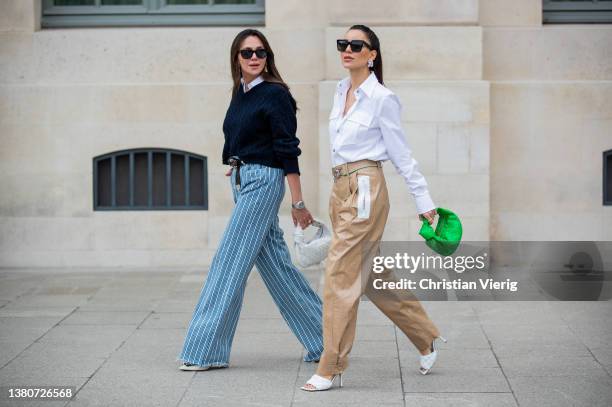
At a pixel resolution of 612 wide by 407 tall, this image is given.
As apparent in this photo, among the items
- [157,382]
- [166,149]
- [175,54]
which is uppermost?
[175,54]

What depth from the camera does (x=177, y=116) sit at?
1051 centimetres

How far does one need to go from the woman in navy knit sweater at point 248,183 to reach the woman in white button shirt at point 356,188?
42cm

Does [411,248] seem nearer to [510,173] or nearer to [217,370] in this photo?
[510,173]

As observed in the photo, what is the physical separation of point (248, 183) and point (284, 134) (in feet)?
1.22

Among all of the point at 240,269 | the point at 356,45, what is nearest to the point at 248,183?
the point at 240,269

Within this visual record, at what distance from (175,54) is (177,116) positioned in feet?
1.97

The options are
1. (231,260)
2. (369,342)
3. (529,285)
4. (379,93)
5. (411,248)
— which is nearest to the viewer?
(379,93)

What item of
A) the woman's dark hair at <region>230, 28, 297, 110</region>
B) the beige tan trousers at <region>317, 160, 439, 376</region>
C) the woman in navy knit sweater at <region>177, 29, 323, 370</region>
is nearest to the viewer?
the beige tan trousers at <region>317, 160, 439, 376</region>

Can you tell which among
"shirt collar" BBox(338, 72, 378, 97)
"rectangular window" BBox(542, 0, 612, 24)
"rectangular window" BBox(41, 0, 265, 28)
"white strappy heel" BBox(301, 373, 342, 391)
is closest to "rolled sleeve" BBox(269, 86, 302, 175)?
"shirt collar" BBox(338, 72, 378, 97)

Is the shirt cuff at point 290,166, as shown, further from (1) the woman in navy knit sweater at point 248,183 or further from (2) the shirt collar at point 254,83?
(2) the shirt collar at point 254,83

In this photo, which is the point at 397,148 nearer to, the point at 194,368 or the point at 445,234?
the point at 445,234

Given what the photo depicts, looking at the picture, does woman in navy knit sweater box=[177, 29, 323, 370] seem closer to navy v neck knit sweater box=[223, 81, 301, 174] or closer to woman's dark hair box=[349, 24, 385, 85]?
navy v neck knit sweater box=[223, 81, 301, 174]

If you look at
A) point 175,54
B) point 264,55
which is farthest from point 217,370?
point 175,54

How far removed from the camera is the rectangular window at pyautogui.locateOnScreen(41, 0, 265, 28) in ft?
34.9
